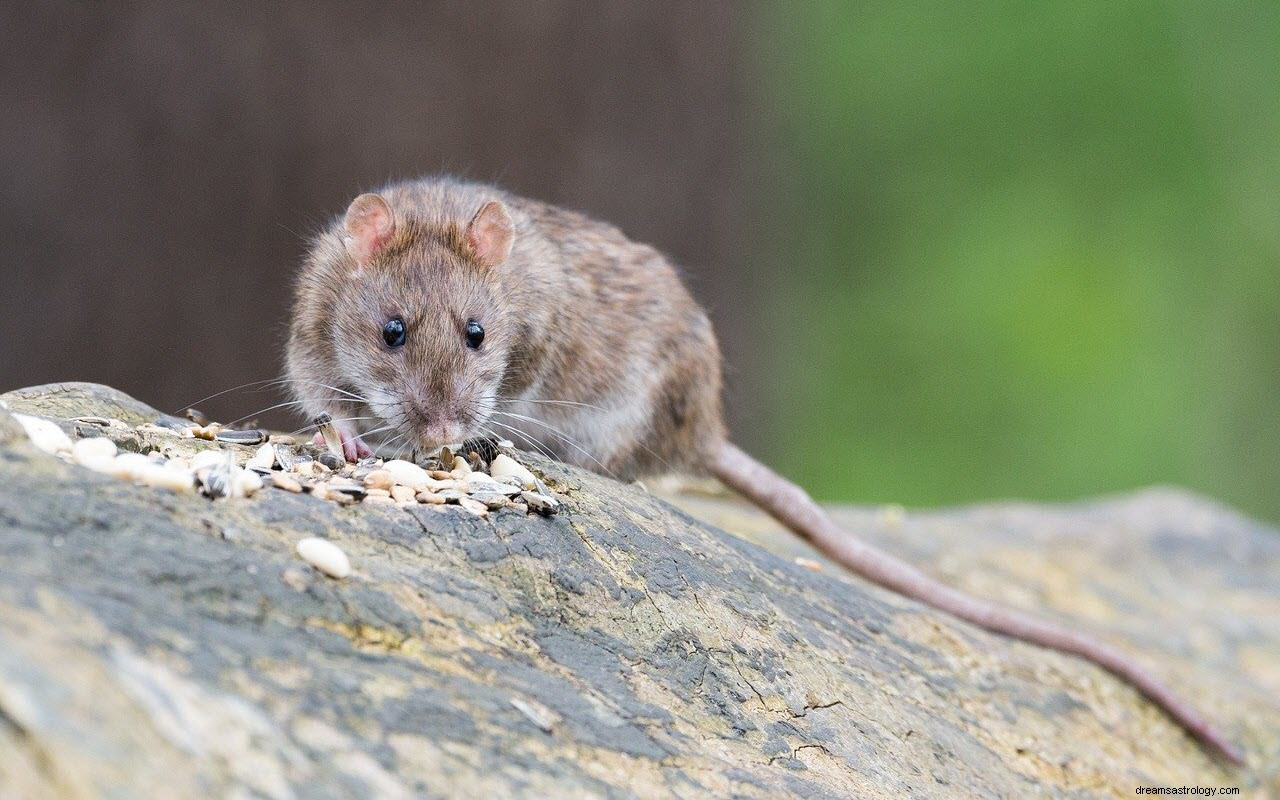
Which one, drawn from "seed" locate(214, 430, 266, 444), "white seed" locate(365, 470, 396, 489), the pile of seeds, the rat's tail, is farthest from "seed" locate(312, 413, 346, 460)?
the rat's tail

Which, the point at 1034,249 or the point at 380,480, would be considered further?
the point at 1034,249

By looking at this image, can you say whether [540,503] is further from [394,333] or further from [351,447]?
[394,333]

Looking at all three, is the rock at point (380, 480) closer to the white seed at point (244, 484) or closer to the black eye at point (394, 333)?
the white seed at point (244, 484)

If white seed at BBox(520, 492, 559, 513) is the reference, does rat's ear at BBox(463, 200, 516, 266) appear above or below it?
above

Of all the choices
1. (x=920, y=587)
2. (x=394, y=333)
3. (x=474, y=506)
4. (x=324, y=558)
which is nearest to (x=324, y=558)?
(x=324, y=558)

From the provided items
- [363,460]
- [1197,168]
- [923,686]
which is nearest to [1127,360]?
[1197,168]

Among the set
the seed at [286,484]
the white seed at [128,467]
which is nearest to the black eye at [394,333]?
the seed at [286,484]

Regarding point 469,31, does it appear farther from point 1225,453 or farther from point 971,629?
point 1225,453

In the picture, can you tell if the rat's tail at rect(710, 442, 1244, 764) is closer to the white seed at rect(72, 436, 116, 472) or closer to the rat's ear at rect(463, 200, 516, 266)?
the rat's ear at rect(463, 200, 516, 266)
